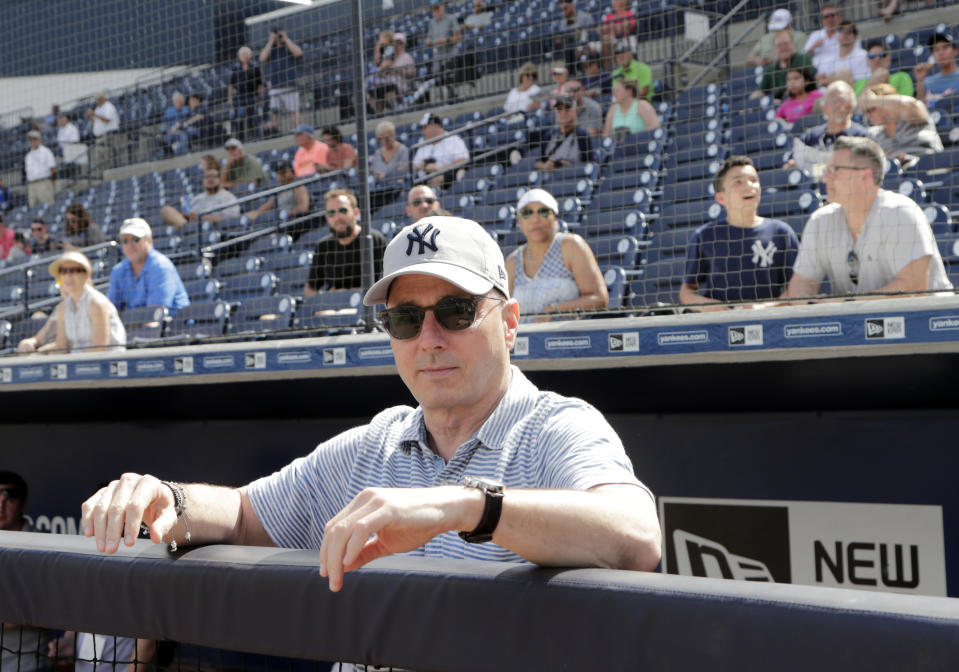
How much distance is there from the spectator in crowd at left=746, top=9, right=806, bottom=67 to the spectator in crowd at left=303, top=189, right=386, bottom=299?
12.7 feet

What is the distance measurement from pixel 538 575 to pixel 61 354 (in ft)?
17.1

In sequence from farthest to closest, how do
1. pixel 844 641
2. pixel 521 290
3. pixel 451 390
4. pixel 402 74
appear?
pixel 402 74, pixel 521 290, pixel 451 390, pixel 844 641

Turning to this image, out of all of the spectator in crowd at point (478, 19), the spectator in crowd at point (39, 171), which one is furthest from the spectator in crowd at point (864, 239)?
the spectator in crowd at point (39, 171)

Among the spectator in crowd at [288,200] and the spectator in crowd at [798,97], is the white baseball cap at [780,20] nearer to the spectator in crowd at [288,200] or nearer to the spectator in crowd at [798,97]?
the spectator in crowd at [798,97]

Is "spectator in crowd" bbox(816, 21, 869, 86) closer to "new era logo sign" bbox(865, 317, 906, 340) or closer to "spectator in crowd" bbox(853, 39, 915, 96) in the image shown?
→ "spectator in crowd" bbox(853, 39, 915, 96)

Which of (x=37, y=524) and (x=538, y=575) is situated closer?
(x=538, y=575)

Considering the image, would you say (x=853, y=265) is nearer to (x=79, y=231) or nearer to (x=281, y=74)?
(x=281, y=74)

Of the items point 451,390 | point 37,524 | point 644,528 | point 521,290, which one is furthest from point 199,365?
point 644,528

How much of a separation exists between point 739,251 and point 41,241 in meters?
9.38

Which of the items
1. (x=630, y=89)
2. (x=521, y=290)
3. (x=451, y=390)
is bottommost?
(x=451, y=390)

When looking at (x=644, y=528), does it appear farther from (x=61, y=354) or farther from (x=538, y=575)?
(x=61, y=354)

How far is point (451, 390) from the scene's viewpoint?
194 centimetres

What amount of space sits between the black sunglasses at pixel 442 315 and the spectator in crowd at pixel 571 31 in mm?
6461

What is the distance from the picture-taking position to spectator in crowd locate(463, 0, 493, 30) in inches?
444
